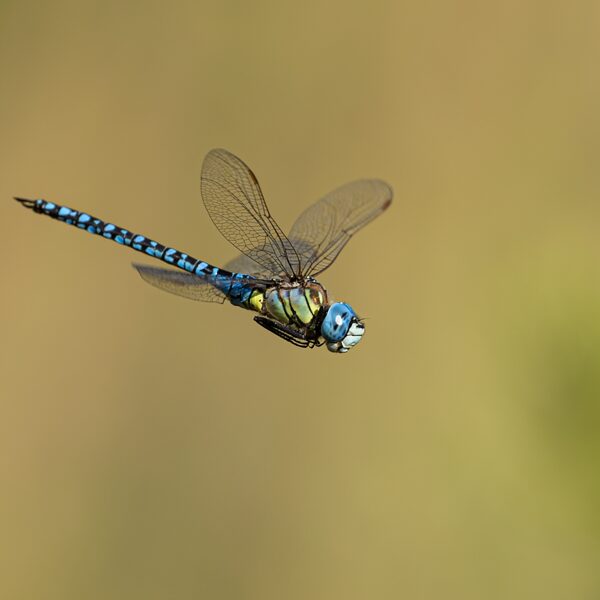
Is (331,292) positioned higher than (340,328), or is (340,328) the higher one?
(331,292)

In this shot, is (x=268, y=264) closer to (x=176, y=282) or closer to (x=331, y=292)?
(x=176, y=282)

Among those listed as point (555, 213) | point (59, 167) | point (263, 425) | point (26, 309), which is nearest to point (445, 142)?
point (555, 213)

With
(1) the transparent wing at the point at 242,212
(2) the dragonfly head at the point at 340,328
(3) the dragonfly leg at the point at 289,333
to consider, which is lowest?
(3) the dragonfly leg at the point at 289,333

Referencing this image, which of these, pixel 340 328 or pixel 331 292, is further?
pixel 331 292

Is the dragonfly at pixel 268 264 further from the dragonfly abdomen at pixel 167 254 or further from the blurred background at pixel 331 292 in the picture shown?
the blurred background at pixel 331 292

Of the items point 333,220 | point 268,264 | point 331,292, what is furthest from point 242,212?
point 331,292

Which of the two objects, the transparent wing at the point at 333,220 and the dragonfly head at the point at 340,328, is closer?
the dragonfly head at the point at 340,328

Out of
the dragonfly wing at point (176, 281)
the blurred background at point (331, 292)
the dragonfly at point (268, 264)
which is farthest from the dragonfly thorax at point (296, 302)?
the blurred background at point (331, 292)
